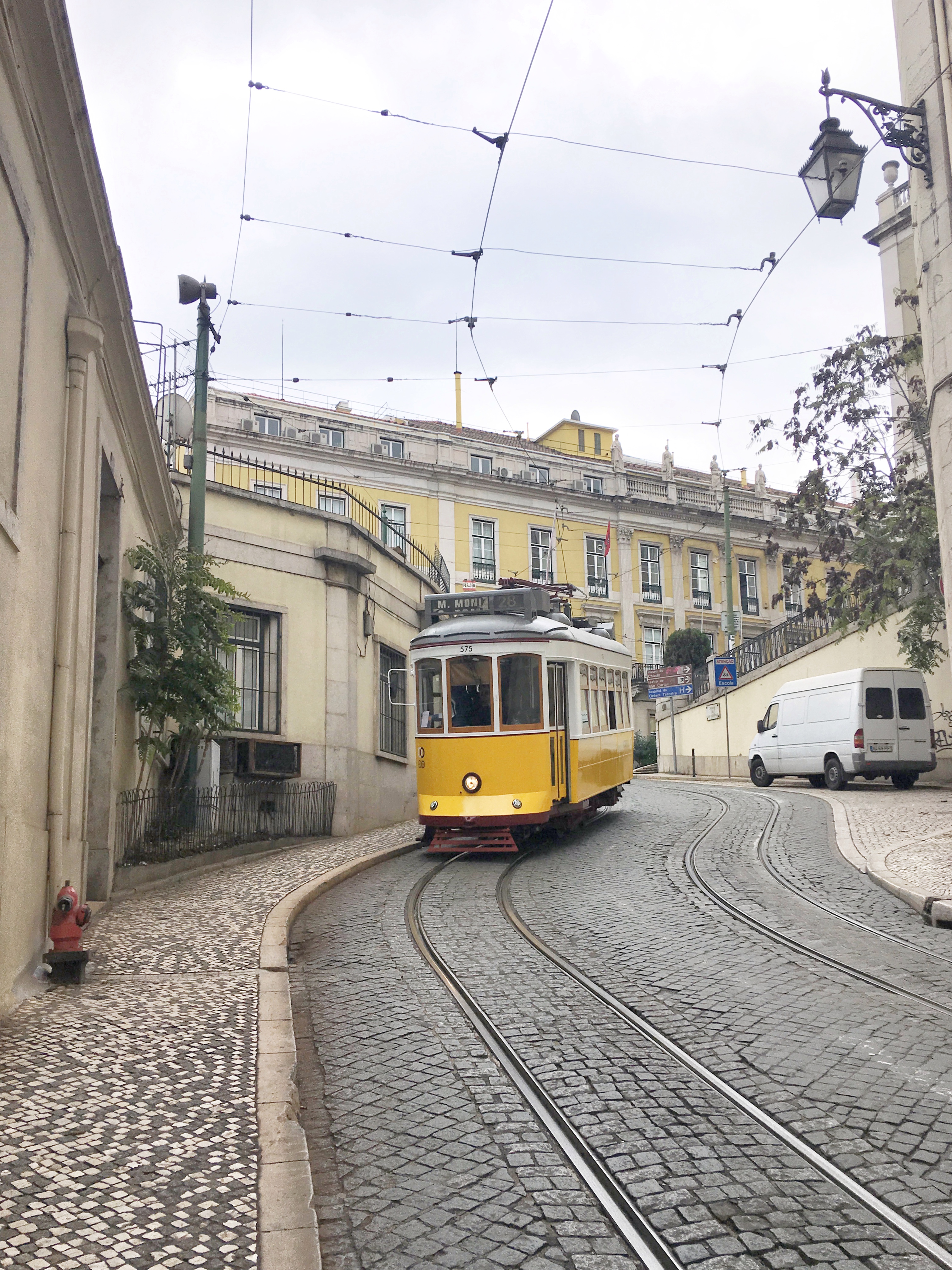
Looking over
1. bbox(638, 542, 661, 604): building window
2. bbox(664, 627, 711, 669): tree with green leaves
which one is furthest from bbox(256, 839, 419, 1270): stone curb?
bbox(638, 542, 661, 604): building window

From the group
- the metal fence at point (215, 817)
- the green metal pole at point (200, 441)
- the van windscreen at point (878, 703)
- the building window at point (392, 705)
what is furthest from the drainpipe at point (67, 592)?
the van windscreen at point (878, 703)

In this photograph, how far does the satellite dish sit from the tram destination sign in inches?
700

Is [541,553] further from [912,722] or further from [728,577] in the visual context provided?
[912,722]

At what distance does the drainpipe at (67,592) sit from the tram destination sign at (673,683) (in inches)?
975

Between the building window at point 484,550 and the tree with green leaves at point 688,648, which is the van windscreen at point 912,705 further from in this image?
the building window at point 484,550

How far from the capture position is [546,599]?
15.2 m

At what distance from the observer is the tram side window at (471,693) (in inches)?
540

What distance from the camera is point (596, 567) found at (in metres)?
51.0

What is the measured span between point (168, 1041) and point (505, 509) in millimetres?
43600

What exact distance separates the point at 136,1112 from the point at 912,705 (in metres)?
19.1

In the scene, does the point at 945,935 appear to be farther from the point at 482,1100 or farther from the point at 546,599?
the point at 546,599

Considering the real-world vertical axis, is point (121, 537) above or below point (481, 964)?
above

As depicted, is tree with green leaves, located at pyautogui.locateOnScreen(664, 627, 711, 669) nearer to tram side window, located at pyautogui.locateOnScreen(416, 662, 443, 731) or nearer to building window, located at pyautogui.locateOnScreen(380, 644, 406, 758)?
building window, located at pyautogui.locateOnScreen(380, 644, 406, 758)

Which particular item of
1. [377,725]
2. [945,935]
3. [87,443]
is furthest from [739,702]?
[87,443]
